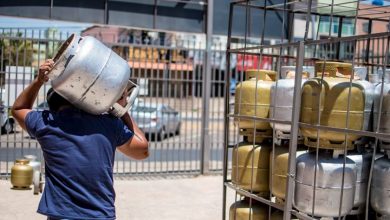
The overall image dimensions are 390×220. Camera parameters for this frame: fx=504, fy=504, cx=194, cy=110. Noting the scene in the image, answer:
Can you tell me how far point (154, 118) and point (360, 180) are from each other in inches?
248

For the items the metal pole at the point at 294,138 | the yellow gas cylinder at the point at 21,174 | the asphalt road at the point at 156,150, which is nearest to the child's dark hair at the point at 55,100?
the metal pole at the point at 294,138

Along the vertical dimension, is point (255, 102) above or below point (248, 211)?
above

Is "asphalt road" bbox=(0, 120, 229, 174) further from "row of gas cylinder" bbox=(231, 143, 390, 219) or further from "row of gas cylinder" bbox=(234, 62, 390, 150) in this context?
"row of gas cylinder" bbox=(231, 143, 390, 219)

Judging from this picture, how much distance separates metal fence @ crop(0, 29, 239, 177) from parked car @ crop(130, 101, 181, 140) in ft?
0.22

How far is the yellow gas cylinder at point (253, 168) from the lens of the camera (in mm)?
4156

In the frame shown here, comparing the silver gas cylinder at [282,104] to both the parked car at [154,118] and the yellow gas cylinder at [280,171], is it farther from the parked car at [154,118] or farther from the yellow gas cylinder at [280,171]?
the parked car at [154,118]

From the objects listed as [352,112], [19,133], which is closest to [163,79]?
[19,133]

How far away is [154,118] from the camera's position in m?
9.40

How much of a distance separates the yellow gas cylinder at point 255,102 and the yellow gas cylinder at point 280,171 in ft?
1.03

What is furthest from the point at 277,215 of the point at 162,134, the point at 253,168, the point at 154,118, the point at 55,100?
the point at 162,134

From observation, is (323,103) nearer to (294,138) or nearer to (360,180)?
(294,138)

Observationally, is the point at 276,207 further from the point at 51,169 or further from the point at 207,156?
the point at 207,156

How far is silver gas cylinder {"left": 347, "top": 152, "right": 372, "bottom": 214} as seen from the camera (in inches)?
133

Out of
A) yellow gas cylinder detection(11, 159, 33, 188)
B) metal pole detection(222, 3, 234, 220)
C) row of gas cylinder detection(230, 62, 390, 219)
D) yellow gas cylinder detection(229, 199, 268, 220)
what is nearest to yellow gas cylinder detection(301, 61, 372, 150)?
row of gas cylinder detection(230, 62, 390, 219)
